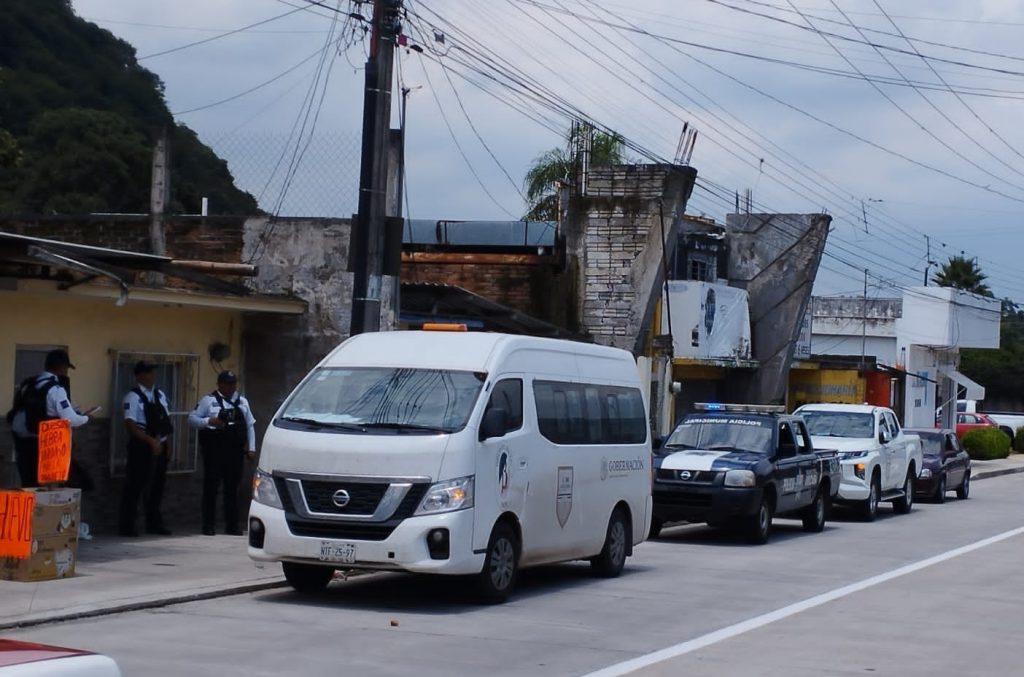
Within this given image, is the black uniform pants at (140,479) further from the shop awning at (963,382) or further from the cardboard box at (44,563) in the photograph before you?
the shop awning at (963,382)

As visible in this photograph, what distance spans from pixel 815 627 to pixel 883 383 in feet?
→ 129

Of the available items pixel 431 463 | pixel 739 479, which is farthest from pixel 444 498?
pixel 739 479

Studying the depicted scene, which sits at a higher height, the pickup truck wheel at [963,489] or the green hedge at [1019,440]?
the green hedge at [1019,440]

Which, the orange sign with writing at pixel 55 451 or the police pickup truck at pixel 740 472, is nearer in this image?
the orange sign with writing at pixel 55 451

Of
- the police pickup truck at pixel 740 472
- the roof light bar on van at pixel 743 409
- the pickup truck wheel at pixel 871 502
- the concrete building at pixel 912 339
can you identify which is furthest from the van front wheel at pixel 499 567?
the concrete building at pixel 912 339

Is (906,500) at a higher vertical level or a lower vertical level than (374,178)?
lower

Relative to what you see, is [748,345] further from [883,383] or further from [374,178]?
[374,178]

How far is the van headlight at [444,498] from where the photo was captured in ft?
39.9

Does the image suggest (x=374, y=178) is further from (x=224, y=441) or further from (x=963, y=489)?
(x=963, y=489)

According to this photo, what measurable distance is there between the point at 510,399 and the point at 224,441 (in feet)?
16.9

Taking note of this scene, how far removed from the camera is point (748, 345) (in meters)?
36.4

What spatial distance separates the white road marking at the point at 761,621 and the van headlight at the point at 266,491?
12.1 feet

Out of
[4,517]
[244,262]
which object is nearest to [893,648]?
[4,517]

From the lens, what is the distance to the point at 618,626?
39.6 ft
